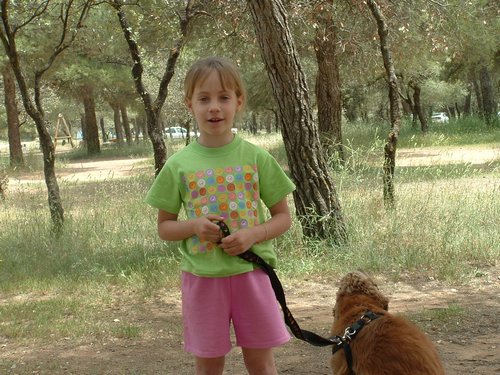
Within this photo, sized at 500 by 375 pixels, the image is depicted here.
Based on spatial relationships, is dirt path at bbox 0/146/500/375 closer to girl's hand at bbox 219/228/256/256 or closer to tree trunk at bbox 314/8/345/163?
girl's hand at bbox 219/228/256/256

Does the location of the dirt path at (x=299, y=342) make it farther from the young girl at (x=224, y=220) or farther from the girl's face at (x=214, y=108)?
the girl's face at (x=214, y=108)

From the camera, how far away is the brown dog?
2137mm

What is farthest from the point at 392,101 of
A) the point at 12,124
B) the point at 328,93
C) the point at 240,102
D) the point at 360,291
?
the point at 12,124

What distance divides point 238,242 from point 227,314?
0.33 meters

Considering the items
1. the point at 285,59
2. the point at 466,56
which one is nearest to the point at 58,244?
the point at 285,59

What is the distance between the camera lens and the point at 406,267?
5.81 meters

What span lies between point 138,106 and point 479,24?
16869 millimetres

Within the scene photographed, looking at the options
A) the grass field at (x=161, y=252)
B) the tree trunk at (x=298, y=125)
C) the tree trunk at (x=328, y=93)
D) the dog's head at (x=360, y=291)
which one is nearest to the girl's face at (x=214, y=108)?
the dog's head at (x=360, y=291)

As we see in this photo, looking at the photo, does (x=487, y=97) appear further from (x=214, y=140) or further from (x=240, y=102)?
(x=214, y=140)

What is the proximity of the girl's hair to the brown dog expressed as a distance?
1069mm

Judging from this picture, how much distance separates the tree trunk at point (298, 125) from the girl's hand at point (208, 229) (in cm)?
405

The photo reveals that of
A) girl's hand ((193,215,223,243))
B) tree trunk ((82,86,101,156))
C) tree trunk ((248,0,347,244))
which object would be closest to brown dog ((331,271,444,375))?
girl's hand ((193,215,223,243))

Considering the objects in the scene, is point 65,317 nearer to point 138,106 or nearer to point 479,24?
point 479,24

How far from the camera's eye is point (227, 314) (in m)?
2.33
